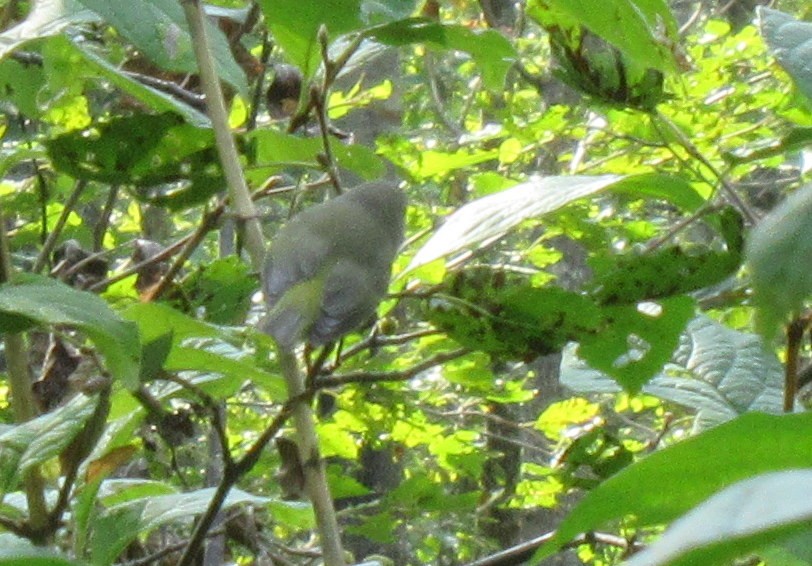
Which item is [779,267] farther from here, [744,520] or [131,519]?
[131,519]

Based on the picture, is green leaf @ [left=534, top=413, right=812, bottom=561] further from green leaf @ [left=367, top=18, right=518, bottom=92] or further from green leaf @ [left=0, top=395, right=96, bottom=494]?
green leaf @ [left=367, top=18, right=518, bottom=92]

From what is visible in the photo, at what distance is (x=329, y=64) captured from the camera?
0.94 metres

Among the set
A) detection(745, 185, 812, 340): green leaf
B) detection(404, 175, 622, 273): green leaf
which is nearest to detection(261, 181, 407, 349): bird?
detection(404, 175, 622, 273): green leaf

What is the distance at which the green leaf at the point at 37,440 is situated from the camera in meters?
0.81

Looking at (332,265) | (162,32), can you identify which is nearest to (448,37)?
(162,32)

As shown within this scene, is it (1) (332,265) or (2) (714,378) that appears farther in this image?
(1) (332,265)

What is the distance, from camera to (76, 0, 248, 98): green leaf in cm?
87

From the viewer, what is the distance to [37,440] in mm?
825

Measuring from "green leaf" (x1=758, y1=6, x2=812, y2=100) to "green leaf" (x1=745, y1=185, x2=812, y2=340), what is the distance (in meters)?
0.49

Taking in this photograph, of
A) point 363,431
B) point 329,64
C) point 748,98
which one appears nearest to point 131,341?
point 329,64

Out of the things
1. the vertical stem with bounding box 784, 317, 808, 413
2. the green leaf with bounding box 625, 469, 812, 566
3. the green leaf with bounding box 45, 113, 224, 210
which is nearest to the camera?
the green leaf with bounding box 625, 469, 812, 566

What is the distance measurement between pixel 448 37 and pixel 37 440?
0.49m

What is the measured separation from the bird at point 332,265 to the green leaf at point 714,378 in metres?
0.26

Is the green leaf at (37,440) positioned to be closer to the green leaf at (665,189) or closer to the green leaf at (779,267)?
the green leaf at (665,189)
